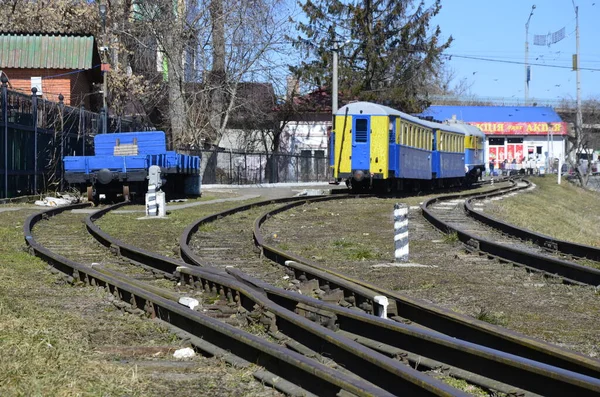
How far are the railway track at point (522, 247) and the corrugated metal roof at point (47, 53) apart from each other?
21650mm

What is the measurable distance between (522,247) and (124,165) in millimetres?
13456

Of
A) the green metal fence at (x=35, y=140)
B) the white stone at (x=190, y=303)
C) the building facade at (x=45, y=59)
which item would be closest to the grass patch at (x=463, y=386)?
the white stone at (x=190, y=303)

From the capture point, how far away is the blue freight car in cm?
2478

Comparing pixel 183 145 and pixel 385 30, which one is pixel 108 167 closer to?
pixel 183 145

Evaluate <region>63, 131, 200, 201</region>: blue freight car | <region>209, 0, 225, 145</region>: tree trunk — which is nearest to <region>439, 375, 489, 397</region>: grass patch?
<region>63, 131, 200, 201</region>: blue freight car

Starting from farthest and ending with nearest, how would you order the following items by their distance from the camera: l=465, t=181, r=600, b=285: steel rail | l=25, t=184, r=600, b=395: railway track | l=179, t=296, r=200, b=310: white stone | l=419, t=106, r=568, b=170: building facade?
l=419, t=106, r=568, b=170: building facade < l=465, t=181, r=600, b=285: steel rail < l=179, t=296, r=200, b=310: white stone < l=25, t=184, r=600, b=395: railway track

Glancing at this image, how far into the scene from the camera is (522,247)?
1450 centimetres

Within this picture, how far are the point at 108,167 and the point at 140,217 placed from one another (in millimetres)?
5370

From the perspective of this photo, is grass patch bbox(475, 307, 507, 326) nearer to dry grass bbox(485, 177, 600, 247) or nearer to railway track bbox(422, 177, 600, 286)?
railway track bbox(422, 177, 600, 286)

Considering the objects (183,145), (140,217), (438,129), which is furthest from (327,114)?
(140,217)

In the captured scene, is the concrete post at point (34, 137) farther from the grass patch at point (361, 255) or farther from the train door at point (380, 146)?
the grass patch at point (361, 255)

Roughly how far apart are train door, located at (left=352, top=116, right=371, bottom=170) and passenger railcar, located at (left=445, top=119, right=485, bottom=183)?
1368 cm

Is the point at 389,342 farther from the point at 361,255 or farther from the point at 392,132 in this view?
the point at 392,132

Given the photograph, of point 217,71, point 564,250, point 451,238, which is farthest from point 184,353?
point 217,71
